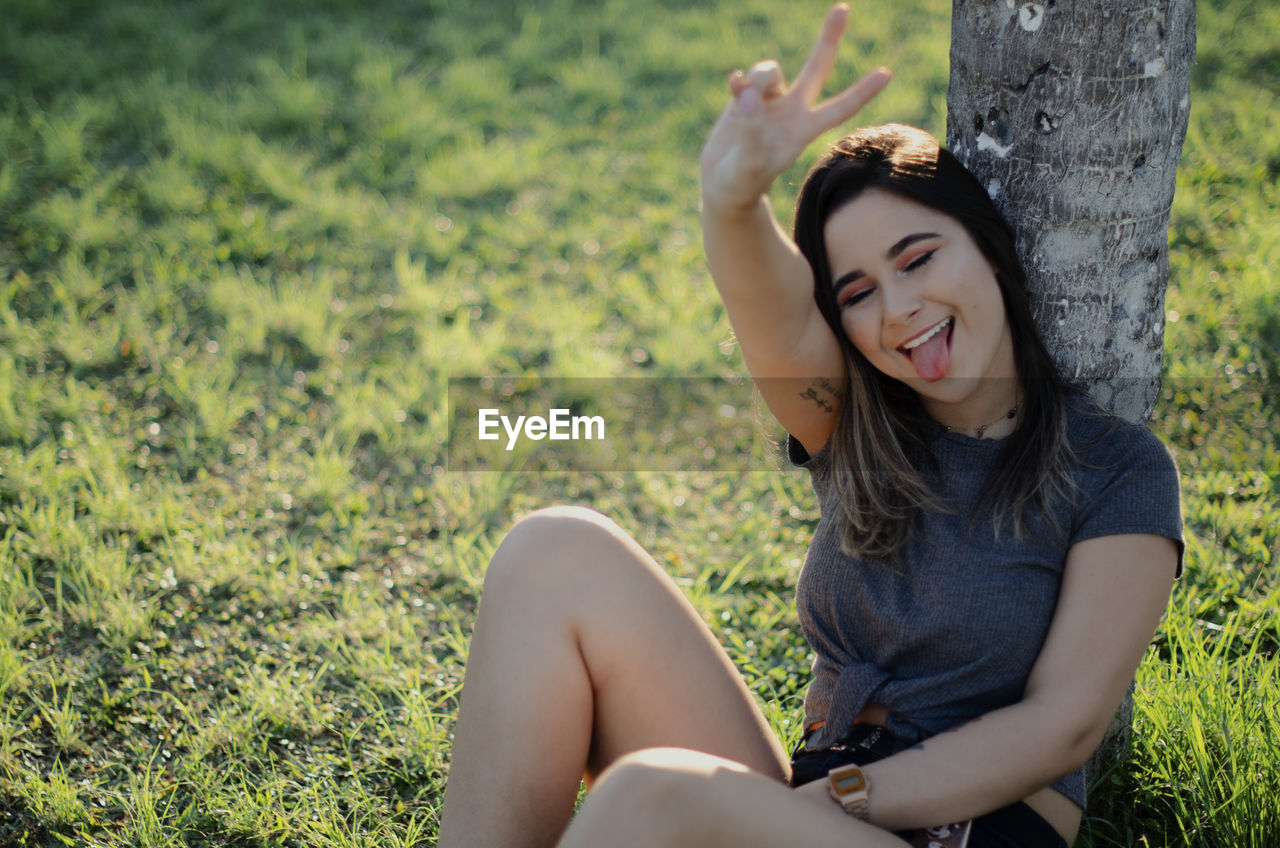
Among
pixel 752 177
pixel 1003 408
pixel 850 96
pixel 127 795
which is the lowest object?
pixel 127 795

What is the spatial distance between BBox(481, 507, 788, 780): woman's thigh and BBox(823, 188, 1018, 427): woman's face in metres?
0.61

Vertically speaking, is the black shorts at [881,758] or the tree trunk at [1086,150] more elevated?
the tree trunk at [1086,150]

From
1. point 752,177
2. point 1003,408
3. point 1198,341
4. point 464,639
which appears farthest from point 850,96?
point 1198,341

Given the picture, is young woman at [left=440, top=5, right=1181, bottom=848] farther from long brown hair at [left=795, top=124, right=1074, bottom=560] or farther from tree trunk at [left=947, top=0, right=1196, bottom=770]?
tree trunk at [left=947, top=0, right=1196, bottom=770]

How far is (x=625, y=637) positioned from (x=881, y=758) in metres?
0.50

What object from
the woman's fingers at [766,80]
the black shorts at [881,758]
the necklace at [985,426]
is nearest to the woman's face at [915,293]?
the necklace at [985,426]

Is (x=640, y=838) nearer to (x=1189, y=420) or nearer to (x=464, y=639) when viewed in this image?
(x=464, y=639)

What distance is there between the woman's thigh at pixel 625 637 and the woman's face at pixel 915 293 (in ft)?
2.01

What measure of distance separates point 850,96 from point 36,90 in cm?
641

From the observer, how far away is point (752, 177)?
1658mm

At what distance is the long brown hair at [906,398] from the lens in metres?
1.91
